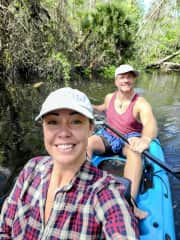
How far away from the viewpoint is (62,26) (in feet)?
24.4

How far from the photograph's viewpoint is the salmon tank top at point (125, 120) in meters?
2.97

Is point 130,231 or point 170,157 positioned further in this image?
point 170,157

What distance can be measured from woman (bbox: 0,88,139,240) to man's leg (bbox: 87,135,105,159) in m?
1.72

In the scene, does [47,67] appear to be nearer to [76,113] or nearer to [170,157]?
[170,157]

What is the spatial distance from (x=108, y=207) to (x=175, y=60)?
82.1 ft

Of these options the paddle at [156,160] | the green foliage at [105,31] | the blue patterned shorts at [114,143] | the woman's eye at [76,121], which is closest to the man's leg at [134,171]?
the paddle at [156,160]

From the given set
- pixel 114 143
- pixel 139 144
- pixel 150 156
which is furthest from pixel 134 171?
pixel 114 143

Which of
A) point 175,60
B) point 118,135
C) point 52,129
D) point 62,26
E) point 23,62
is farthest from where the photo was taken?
point 175,60

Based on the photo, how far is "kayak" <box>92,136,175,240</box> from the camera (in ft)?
6.85

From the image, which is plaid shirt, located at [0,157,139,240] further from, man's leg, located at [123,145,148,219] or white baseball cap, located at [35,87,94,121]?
man's leg, located at [123,145,148,219]

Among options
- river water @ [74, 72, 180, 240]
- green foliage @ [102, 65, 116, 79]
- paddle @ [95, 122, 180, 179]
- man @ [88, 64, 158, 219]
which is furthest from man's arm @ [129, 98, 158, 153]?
green foliage @ [102, 65, 116, 79]

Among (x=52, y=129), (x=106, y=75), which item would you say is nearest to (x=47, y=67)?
(x=52, y=129)

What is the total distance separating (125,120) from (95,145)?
38cm

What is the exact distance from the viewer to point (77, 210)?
1085mm
